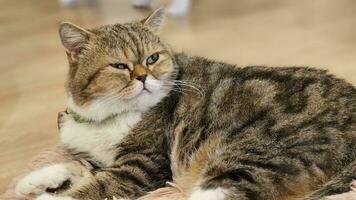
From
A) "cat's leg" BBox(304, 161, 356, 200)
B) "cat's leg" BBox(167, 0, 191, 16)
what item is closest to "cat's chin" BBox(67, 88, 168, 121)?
"cat's leg" BBox(304, 161, 356, 200)

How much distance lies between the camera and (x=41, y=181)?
1605 mm

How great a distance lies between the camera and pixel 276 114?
4.82ft

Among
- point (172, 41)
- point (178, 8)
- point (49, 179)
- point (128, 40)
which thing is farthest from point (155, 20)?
point (178, 8)

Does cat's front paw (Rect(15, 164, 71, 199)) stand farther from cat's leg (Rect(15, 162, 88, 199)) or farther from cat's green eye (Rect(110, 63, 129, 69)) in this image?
cat's green eye (Rect(110, 63, 129, 69))

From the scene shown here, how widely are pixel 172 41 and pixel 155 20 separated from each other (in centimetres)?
151

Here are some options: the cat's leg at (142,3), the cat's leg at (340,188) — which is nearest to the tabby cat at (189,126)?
the cat's leg at (340,188)

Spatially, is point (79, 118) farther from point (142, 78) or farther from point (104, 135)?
point (142, 78)

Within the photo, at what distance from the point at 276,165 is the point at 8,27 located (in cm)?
275

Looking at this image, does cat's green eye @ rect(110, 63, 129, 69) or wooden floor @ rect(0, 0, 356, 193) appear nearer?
cat's green eye @ rect(110, 63, 129, 69)

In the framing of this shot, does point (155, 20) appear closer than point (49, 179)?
No

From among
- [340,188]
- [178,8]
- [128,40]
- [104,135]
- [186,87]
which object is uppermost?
[178,8]

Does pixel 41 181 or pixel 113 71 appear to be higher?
pixel 113 71

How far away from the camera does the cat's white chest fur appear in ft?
5.28

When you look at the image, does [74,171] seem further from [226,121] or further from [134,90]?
[226,121]
